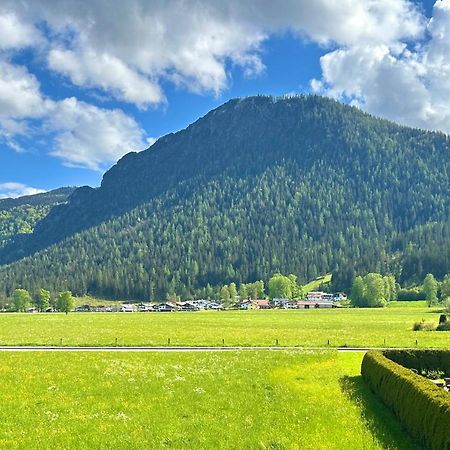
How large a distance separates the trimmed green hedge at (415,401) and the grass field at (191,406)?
2.06 feet

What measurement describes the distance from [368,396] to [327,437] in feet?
30.1

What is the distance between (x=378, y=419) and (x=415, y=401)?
2.80 m

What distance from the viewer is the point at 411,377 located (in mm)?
23453

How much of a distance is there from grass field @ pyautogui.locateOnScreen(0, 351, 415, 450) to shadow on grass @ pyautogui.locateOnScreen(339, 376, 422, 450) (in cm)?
5

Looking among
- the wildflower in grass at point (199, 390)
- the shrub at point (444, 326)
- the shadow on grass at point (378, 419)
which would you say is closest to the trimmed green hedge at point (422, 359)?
the shadow on grass at point (378, 419)

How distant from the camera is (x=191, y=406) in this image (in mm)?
24641

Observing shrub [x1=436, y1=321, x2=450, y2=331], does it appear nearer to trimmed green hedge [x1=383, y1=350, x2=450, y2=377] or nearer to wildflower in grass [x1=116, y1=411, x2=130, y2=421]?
trimmed green hedge [x1=383, y1=350, x2=450, y2=377]

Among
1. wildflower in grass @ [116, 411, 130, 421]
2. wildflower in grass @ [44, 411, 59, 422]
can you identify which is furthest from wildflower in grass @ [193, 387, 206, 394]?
wildflower in grass @ [44, 411, 59, 422]

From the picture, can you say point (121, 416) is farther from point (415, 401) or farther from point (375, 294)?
point (375, 294)

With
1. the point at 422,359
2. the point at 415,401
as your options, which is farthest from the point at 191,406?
the point at 422,359

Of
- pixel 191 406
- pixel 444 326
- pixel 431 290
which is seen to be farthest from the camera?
pixel 431 290

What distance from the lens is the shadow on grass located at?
19.1m

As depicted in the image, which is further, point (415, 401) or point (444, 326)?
point (444, 326)

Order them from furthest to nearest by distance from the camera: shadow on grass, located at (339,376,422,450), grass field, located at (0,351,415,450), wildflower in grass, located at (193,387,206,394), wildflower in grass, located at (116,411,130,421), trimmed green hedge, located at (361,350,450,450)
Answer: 1. wildflower in grass, located at (193,387,206,394)
2. wildflower in grass, located at (116,411,130,421)
3. grass field, located at (0,351,415,450)
4. shadow on grass, located at (339,376,422,450)
5. trimmed green hedge, located at (361,350,450,450)
